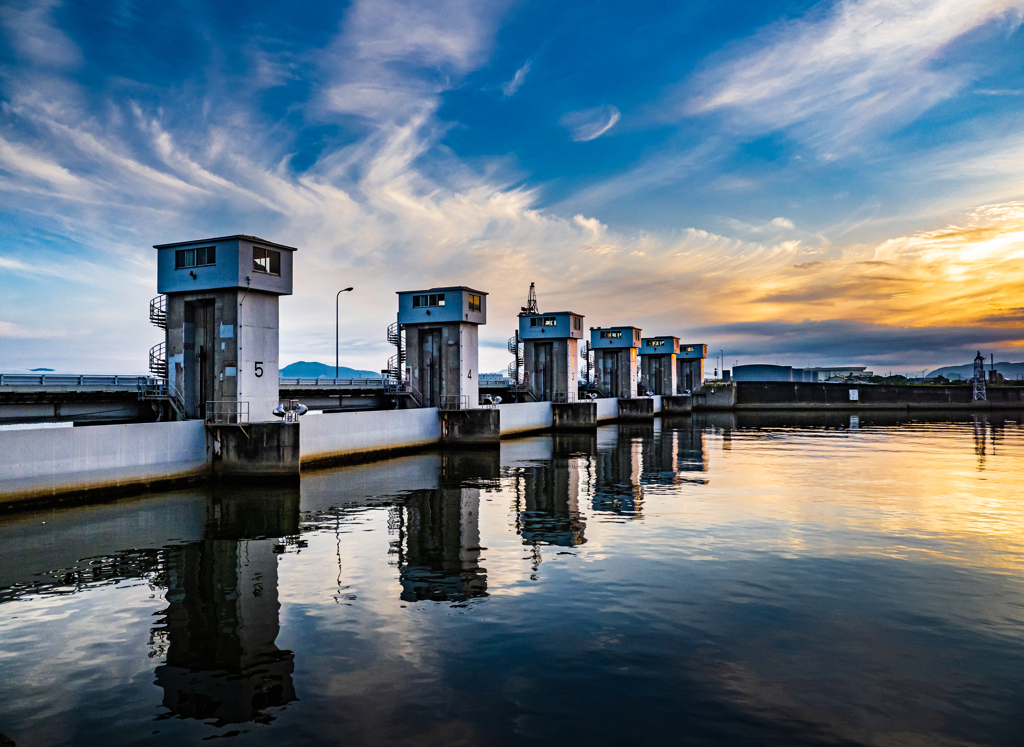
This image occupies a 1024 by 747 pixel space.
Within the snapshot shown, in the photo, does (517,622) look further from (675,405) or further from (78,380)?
(675,405)

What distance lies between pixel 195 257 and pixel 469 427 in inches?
873

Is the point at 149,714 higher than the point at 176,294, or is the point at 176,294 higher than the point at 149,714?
the point at 176,294

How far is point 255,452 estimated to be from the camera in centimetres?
2872

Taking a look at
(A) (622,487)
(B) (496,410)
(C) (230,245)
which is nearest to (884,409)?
(B) (496,410)

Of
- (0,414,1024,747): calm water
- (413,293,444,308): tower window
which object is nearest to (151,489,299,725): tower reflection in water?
(0,414,1024,747): calm water

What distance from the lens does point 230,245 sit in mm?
28734

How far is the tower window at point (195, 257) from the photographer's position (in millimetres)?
29172

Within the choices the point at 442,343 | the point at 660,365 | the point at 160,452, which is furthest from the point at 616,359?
the point at 160,452

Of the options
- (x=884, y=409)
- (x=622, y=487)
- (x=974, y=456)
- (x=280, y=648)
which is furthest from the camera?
(x=884, y=409)

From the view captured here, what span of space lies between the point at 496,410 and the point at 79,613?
35.3 metres

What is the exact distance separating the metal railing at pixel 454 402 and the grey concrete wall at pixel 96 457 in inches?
792

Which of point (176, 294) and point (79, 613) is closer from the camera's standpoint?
point (79, 613)

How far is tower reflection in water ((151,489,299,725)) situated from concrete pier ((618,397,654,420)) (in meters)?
66.0

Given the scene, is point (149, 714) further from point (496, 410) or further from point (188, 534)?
point (496, 410)
